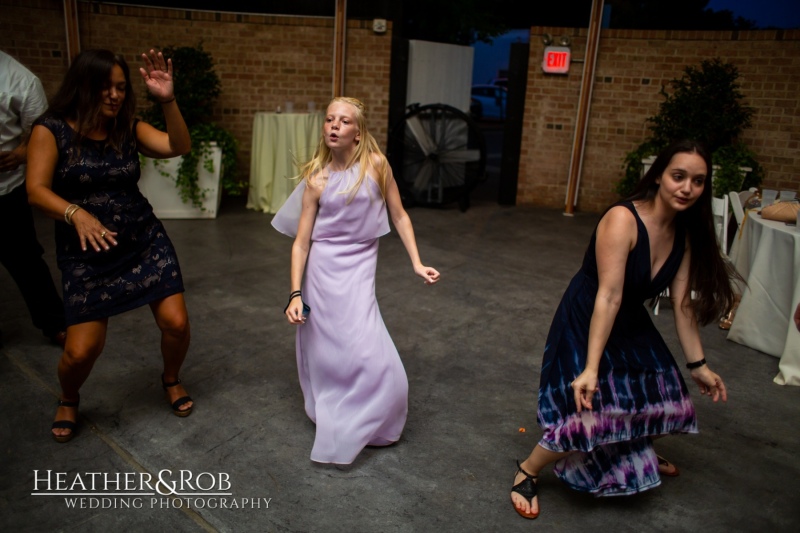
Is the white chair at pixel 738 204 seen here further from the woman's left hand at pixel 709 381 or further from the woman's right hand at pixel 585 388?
the woman's right hand at pixel 585 388

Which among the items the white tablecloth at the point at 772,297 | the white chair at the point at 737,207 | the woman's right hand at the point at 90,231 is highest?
the woman's right hand at the point at 90,231

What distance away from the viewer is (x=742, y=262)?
4305 millimetres

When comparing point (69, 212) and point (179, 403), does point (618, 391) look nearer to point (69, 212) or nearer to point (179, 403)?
point (179, 403)

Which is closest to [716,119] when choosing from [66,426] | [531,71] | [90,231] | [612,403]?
[531,71]

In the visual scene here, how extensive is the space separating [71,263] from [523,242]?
14.6 feet

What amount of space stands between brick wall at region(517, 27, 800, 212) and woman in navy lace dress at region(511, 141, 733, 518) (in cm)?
528

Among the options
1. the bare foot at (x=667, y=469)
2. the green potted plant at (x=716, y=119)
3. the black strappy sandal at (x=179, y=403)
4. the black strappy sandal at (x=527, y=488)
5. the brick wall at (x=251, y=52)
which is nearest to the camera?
the black strappy sandal at (x=527, y=488)

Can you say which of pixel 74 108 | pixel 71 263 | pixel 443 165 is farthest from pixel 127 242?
pixel 443 165

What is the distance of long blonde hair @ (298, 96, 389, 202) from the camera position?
2645mm

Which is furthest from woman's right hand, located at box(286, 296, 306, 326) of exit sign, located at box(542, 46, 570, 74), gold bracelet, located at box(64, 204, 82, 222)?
exit sign, located at box(542, 46, 570, 74)

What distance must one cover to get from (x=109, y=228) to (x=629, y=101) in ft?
20.3

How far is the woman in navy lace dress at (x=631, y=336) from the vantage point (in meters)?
2.16

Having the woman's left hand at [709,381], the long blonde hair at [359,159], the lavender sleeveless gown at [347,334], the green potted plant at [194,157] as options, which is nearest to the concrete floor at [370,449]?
the lavender sleeveless gown at [347,334]

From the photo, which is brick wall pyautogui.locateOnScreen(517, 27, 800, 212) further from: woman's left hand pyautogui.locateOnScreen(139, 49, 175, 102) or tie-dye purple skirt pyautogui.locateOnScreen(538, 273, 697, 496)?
woman's left hand pyautogui.locateOnScreen(139, 49, 175, 102)
